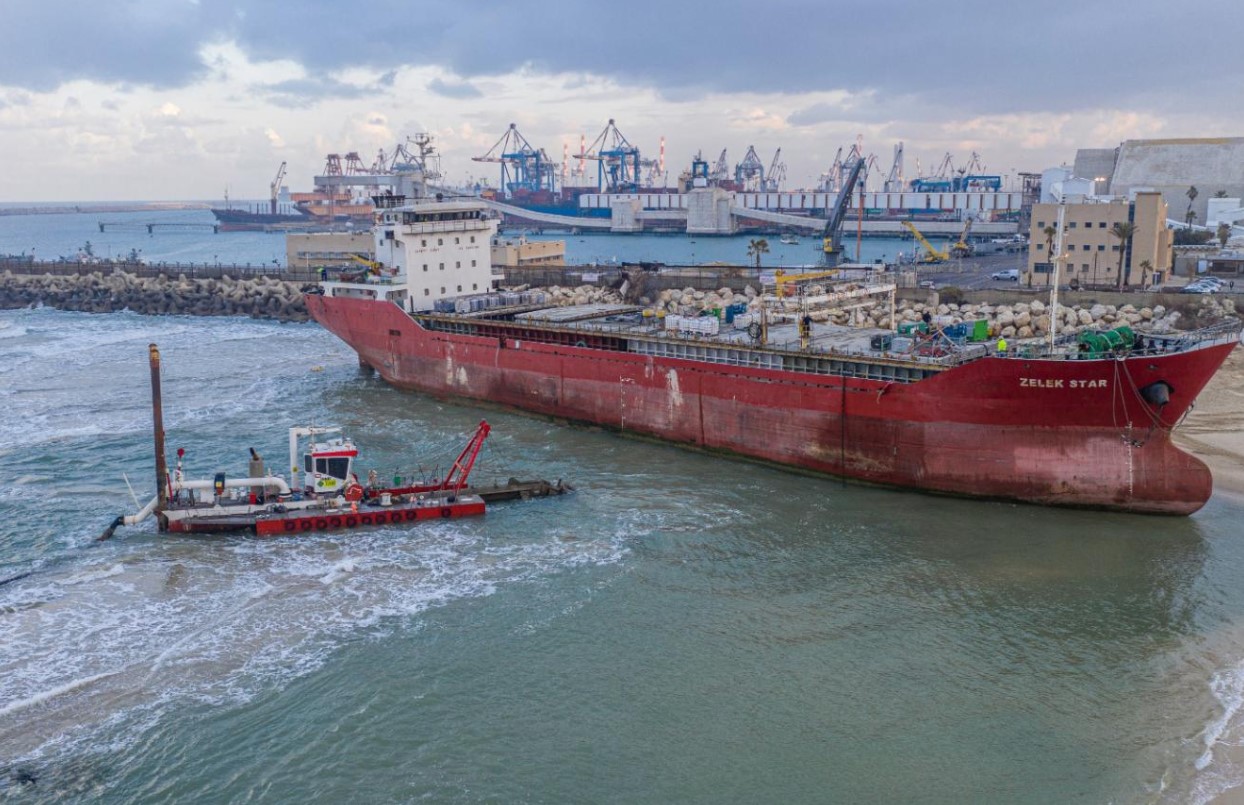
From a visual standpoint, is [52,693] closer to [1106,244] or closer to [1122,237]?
[1122,237]

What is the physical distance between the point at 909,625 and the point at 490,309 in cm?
2747

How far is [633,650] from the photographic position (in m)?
18.5

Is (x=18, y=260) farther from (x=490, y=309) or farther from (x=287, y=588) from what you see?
(x=287, y=588)

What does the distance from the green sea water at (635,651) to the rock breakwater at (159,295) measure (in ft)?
132

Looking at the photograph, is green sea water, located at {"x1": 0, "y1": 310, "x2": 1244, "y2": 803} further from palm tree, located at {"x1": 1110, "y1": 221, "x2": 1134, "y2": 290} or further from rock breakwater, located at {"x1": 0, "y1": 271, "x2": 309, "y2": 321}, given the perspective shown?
rock breakwater, located at {"x1": 0, "y1": 271, "x2": 309, "y2": 321}

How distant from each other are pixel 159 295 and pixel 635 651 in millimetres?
63868

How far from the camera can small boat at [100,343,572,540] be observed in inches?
943

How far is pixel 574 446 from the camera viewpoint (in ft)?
108

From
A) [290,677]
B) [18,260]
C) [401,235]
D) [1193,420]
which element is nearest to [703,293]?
[401,235]

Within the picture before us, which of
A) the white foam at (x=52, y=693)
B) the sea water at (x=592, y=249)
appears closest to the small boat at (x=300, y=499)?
the white foam at (x=52, y=693)

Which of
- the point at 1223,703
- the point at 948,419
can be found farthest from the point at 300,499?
the point at 1223,703

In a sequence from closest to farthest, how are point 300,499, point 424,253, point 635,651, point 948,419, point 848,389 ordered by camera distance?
point 635,651 → point 300,499 → point 948,419 → point 848,389 → point 424,253

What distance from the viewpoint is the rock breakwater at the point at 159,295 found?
6731cm

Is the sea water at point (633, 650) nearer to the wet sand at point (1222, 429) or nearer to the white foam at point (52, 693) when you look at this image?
the white foam at point (52, 693)
